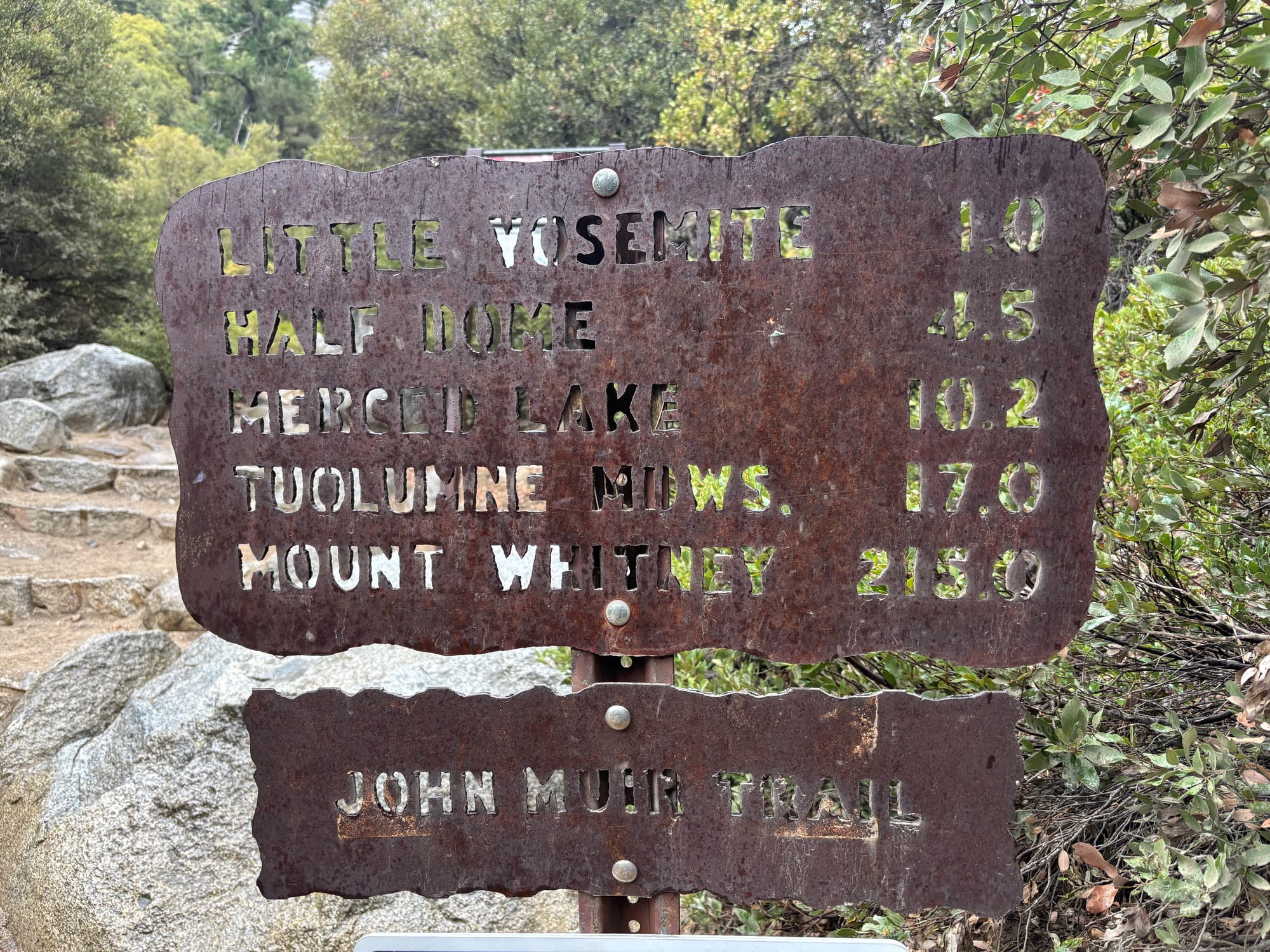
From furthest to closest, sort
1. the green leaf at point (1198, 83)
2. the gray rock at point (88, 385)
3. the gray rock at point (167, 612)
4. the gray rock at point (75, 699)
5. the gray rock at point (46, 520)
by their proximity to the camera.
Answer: the gray rock at point (88, 385)
the gray rock at point (46, 520)
the gray rock at point (167, 612)
the gray rock at point (75, 699)
the green leaf at point (1198, 83)

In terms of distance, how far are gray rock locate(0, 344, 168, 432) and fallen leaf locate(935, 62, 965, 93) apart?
10.4 meters

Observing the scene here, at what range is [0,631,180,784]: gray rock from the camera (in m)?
3.71

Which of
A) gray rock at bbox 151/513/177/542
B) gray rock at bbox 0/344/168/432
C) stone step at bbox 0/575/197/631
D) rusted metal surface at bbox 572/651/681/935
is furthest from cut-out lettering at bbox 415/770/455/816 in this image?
gray rock at bbox 0/344/168/432

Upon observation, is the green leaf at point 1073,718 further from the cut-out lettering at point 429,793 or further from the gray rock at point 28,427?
the gray rock at point 28,427

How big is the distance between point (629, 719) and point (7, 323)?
10.9m

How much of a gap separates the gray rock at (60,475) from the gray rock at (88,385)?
1.40 m

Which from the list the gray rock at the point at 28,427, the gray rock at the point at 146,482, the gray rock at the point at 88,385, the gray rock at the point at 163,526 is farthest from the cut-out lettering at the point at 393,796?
the gray rock at the point at 88,385

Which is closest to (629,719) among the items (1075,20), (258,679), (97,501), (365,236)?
(365,236)

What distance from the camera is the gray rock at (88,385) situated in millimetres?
9938

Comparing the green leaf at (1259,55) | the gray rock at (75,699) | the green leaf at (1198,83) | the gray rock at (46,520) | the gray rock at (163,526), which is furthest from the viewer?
the gray rock at (163,526)

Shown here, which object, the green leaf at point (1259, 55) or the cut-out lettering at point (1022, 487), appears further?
the cut-out lettering at point (1022, 487)

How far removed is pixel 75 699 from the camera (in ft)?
12.7

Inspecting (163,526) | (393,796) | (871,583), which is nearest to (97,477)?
(163,526)

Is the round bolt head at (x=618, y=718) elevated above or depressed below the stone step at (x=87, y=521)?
above
